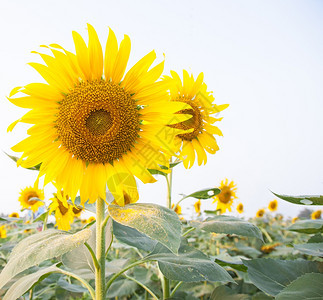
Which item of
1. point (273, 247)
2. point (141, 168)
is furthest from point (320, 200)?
point (273, 247)

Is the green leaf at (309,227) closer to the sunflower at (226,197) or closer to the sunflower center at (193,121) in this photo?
the sunflower center at (193,121)

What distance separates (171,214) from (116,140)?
1.75 ft

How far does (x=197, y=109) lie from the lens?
2.38 meters

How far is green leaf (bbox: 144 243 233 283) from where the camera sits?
129cm

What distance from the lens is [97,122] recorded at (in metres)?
1.58

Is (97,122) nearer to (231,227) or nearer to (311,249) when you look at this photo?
(231,227)

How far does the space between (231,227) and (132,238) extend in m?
0.52

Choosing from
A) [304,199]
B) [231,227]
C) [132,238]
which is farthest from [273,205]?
[304,199]

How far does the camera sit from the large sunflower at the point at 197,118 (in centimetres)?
232

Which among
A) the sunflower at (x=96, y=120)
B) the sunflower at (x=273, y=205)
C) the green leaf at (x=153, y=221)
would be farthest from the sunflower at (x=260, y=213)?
the green leaf at (x=153, y=221)

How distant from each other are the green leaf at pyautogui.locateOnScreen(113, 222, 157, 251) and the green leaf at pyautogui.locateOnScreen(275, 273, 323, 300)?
714 millimetres

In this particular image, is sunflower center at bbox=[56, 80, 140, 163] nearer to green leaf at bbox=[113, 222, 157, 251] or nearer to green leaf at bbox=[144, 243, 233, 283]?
green leaf at bbox=[113, 222, 157, 251]

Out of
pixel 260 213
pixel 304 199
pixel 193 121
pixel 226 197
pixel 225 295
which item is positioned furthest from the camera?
pixel 260 213

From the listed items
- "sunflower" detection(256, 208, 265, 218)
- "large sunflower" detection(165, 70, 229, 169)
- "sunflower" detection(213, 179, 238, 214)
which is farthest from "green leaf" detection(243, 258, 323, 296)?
"sunflower" detection(256, 208, 265, 218)
